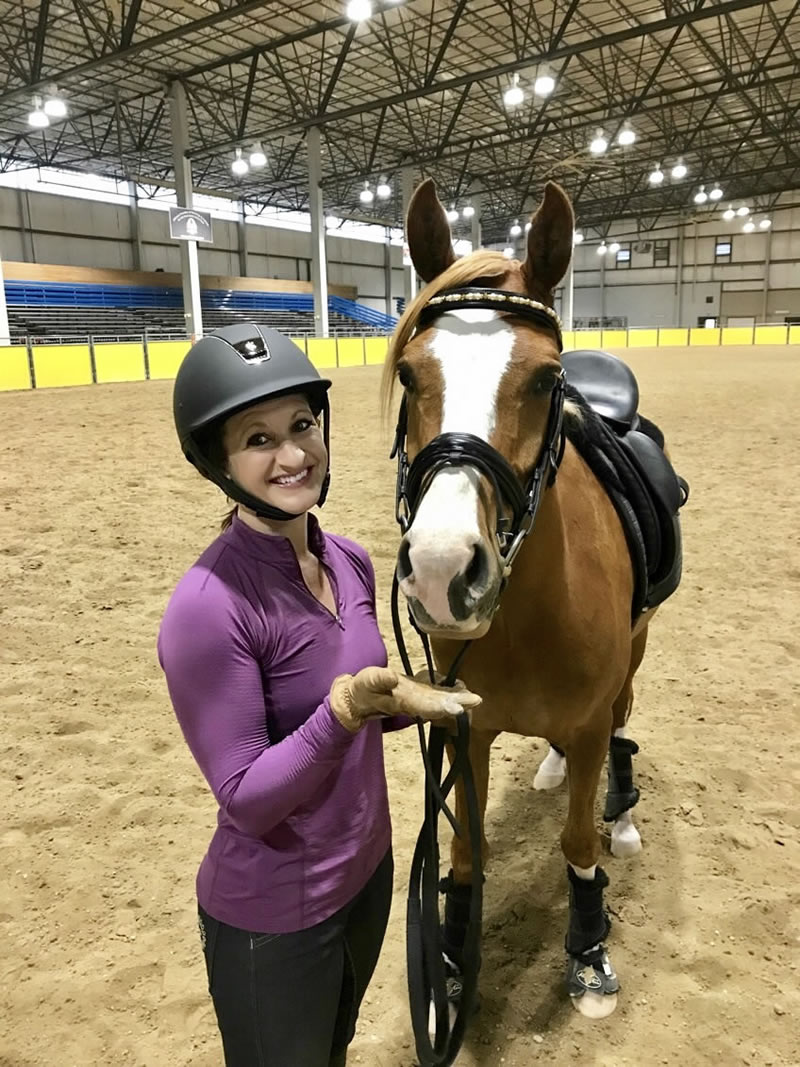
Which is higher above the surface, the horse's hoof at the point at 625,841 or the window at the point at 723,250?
the window at the point at 723,250

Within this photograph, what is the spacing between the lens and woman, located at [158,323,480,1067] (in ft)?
3.85

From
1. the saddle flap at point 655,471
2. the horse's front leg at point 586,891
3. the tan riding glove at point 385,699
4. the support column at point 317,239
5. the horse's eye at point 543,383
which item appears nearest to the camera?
the tan riding glove at point 385,699

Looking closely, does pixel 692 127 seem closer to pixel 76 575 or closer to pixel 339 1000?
pixel 76 575

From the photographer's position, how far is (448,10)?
16.5 m

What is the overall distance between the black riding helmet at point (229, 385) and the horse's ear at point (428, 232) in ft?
1.81

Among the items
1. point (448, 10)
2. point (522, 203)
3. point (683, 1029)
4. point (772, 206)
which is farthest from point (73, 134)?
point (772, 206)

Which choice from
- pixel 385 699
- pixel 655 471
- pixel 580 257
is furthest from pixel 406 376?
pixel 580 257

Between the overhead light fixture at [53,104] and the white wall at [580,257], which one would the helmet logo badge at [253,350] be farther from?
the white wall at [580,257]

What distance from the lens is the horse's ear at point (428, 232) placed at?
1700 mm

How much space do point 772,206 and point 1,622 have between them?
4318cm

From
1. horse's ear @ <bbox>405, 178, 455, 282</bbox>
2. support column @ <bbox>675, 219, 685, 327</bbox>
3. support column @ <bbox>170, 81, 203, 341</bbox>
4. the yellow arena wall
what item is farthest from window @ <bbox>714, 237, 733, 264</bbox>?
horse's ear @ <bbox>405, 178, 455, 282</bbox>

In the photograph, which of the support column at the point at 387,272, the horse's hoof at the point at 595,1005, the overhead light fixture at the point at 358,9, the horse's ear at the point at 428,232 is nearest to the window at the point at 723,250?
the support column at the point at 387,272

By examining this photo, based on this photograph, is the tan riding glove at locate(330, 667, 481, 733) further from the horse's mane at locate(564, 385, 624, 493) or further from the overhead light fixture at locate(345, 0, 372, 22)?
the overhead light fixture at locate(345, 0, 372, 22)

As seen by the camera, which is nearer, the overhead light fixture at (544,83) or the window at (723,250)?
the overhead light fixture at (544,83)
